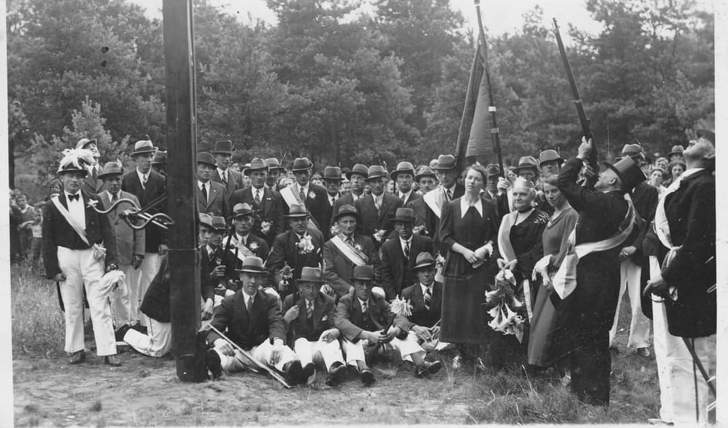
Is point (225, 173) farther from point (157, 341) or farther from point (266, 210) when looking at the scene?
point (157, 341)

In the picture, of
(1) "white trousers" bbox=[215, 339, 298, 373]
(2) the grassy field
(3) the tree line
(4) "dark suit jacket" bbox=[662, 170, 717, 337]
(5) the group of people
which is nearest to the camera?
(4) "dark suit jacket" bbox=[662, 170, 717, 337]

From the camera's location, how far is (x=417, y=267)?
8.63m

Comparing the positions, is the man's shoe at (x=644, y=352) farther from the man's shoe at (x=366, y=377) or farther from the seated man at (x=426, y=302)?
the man's shoe at (x=366, y=377)

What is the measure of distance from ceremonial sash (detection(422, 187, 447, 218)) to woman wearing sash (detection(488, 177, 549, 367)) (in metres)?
1.84

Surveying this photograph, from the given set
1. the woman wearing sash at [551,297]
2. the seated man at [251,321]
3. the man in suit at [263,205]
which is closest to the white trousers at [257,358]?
the seated man at [251,321]

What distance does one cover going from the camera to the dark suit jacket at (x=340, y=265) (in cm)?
879

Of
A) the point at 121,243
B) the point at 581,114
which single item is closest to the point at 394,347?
the point at 581,114

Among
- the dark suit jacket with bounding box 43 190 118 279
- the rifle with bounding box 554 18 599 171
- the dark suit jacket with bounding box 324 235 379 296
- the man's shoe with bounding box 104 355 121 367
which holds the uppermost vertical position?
the rifle with bounding box 554 18 599 171

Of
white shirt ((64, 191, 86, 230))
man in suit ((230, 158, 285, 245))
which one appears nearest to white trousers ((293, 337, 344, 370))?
white shirt ((64, 191, 86, 230))

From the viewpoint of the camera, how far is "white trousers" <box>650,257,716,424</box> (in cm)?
545

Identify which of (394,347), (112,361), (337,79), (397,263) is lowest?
(112,361)

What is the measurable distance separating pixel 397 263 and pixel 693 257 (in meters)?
4.20

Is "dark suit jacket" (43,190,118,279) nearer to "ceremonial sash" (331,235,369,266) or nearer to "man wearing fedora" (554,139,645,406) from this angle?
"ceremonial sash" (331,235,369,266)

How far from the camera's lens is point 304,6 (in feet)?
92.0
